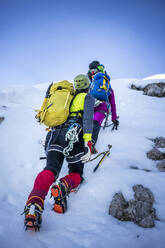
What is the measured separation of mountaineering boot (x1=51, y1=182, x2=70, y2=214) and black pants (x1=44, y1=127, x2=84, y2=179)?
21 cm

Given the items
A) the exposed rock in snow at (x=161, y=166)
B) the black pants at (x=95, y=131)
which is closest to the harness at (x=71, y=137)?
the black pants at (x=95, y=131)

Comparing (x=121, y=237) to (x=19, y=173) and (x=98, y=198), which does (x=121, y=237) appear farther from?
(x=19, y=173)

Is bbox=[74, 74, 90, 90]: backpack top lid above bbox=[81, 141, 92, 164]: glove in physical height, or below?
above

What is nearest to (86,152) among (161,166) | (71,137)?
(71,137)

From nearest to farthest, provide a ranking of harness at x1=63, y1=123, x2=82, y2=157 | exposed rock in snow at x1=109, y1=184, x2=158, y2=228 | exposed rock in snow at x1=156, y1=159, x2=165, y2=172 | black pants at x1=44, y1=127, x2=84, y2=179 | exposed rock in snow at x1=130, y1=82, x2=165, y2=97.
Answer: exposed rock in snow at x1=109, y1=184, x2=158, y2=228 < black pants at x1=44, y1=127, x2=84, y2=179 < harness at x1=63, y1=123, x2=82, y2=157 < exposed rock in snow at x1=156, y1=159, x2=165, y2=172 < exposed rock in snow at x1=130, y1=82, x2=165, y2=97

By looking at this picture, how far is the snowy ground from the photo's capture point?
168 centimetres

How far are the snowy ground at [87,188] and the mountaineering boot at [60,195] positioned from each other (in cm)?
9

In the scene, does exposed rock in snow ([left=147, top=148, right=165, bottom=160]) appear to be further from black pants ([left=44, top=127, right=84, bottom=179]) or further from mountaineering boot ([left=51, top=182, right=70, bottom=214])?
mountaineering boot ([left=51, top=182, right=70, bottom=214])

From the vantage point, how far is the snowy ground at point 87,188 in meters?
1.68

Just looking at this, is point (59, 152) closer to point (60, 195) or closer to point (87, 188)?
point (60, 195)

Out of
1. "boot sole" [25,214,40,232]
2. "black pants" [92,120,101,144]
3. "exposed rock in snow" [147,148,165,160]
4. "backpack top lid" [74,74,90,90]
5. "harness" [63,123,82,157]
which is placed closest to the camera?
"boot sole" [25,214,40,232]

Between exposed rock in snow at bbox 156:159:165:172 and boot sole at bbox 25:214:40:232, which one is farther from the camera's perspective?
exposed rock in snow at bbox 156:159:165:172

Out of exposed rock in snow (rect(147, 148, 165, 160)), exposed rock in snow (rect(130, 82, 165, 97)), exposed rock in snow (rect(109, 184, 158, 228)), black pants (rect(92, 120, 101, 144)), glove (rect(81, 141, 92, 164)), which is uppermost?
exposed rock in snow (rect(130, 82, 165, 97))

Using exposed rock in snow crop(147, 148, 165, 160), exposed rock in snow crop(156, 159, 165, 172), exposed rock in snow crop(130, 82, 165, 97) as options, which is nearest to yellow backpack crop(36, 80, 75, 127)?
exposed rock in snow crop(156, 159, 165, 172)
